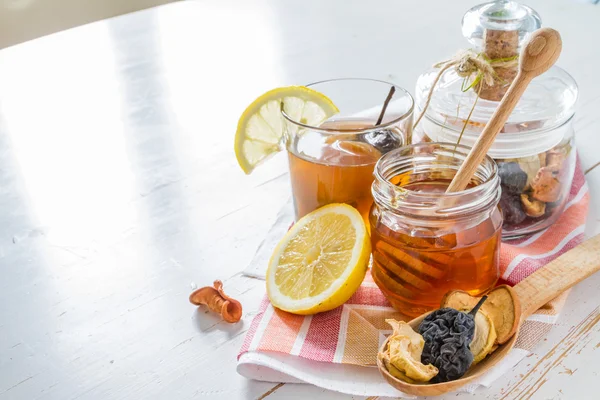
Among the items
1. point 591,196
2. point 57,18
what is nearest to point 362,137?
point 591,196

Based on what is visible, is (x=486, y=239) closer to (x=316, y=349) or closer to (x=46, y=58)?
(x=316, y=349)

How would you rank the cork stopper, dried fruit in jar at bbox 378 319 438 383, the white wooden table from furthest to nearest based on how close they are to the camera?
Answer: the cork stopper < the white wooden table < dried fruit in jar at bbox 378 319 438 383

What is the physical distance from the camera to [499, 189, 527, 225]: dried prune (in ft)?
2.66

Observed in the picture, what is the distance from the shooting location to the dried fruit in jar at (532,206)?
82 centimetres

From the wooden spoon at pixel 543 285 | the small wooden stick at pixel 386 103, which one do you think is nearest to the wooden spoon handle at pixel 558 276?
Answer: the wooden spoon at pixel 543 285

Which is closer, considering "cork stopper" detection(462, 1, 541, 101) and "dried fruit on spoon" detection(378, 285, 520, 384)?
"dried fruit on spoon" detection(378, 285, 520, 384)

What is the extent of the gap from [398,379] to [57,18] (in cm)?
211

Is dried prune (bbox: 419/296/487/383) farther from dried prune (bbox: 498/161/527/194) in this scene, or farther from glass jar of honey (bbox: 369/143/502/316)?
dried prune (bbox: 498/161/527/194)

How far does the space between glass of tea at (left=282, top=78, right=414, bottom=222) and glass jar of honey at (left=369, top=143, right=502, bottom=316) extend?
1.9 inches

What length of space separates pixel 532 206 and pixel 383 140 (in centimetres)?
20

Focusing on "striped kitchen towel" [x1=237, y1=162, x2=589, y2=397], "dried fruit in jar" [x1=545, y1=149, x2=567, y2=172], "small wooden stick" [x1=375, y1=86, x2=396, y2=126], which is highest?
"small wooden stick" [x1=375, y1=86, x2=396, y2=126]

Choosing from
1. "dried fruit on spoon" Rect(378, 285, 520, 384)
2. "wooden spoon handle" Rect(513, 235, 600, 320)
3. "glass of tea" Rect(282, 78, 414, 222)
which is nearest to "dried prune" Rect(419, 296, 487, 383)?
"dried fruit on spoon" Rect(378, 285, 520, 384)

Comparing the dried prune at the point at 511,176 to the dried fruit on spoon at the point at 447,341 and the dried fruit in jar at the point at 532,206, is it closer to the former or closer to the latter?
the dried fruit in jar at the point at 532,206

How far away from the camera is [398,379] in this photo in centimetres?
59
